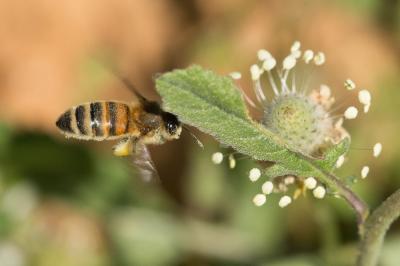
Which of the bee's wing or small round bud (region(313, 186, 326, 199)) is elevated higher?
the bee's wing

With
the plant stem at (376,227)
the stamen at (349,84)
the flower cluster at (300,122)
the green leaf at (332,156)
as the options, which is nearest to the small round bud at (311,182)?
the flower cluster at (300,122)

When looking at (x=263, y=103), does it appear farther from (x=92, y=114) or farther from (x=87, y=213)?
(x=87, y=213)

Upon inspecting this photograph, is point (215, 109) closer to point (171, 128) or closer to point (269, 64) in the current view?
point (269, 64)

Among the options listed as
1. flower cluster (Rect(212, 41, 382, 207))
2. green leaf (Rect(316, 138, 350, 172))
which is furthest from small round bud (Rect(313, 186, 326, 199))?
green leaf (Rect(316, 138, 350, 172))

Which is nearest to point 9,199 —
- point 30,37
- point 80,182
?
point 80,182

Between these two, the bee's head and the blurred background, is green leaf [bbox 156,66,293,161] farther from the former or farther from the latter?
the blurred background

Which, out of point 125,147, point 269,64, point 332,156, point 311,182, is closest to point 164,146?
point 125,147
